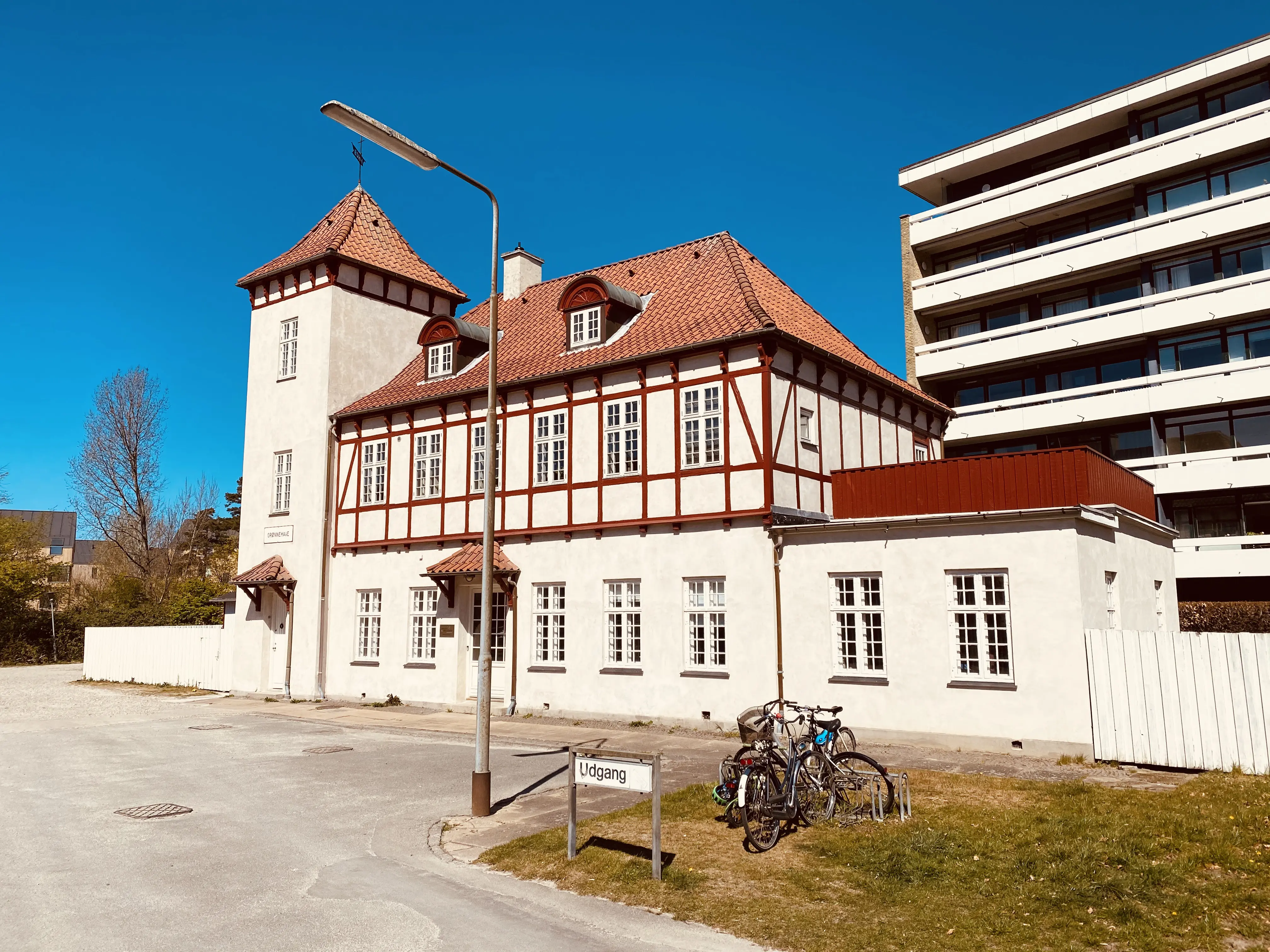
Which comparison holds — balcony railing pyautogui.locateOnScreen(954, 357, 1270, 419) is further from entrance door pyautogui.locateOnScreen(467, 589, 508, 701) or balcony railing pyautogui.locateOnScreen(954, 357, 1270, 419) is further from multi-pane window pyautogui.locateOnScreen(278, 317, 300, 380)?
multi-pane window pyautogui.locateOnScreen(278, 317, 300, 380)

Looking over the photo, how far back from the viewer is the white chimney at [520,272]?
100 feet

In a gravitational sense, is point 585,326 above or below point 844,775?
above

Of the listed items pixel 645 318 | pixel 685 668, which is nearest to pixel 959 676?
pixel 685 668

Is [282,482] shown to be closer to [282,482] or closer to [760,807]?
[282,482]

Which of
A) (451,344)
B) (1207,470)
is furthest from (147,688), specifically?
(1207,470)

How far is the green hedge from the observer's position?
26.7m

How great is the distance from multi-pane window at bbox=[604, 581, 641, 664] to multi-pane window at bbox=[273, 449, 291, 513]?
1309 cm

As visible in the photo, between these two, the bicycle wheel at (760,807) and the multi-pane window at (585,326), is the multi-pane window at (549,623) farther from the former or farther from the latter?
the bicycle wheel at (760,807)

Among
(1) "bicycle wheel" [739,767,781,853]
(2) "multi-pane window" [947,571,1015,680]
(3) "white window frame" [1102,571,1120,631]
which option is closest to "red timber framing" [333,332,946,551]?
(2) "multi-pane window" [947,571,1015,680]

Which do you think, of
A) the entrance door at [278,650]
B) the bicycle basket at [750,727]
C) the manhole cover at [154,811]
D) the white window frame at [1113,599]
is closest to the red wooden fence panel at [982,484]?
the white window frame at [1113,599]

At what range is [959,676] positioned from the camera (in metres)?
16.7

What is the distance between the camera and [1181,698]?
14.3 m

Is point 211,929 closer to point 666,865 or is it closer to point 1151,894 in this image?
point 666,865

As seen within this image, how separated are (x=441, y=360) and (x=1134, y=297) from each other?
2652cm
